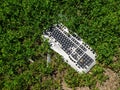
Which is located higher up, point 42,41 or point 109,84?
point 42,41

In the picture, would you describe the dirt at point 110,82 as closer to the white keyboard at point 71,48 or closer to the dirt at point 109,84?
the dirt at point 109,84

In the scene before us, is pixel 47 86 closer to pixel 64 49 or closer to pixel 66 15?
pixel 64 49

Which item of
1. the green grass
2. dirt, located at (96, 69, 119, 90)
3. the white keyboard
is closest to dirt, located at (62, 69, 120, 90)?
dirt, located at (96, 69, 119, 90)

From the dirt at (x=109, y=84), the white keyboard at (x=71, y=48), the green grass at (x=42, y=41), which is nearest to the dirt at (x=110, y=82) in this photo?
the dirt at (x=109, y=84)

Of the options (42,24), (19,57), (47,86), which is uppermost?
(42,24)

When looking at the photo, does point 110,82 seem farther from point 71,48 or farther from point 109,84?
point 71,48

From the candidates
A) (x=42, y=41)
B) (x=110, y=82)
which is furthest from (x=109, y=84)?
(x=42, y=41)

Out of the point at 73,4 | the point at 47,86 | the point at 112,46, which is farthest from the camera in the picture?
the point at 73,4

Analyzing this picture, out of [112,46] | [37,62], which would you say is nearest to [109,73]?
[112,46]
